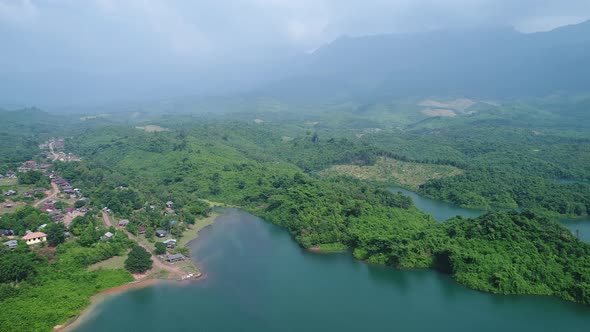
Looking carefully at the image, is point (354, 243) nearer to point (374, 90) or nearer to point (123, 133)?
point (123, 133)

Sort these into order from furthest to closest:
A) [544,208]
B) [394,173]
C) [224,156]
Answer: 1. [224,156]
2. [394,173]
3. [544,208]

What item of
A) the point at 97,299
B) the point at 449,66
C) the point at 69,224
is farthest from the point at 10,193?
the point at 449,66

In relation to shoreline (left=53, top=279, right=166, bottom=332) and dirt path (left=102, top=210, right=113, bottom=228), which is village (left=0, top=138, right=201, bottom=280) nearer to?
dirt path (left=102, top=210, right=113, bottom=228)

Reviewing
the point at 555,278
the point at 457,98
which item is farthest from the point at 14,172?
the point at 457,98

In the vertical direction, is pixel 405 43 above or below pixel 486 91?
above

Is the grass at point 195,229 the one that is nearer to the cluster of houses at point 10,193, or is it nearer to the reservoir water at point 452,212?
the cluster of houses at point 10,193

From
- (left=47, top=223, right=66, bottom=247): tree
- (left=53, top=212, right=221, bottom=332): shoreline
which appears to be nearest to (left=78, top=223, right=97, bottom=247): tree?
(left=47, top=223, right=66, bottom=247): tree

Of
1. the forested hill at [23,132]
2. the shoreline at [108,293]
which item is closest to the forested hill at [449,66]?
the forested hill at [23,132]

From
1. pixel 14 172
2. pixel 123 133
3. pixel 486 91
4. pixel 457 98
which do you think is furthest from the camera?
pixel 486 91
